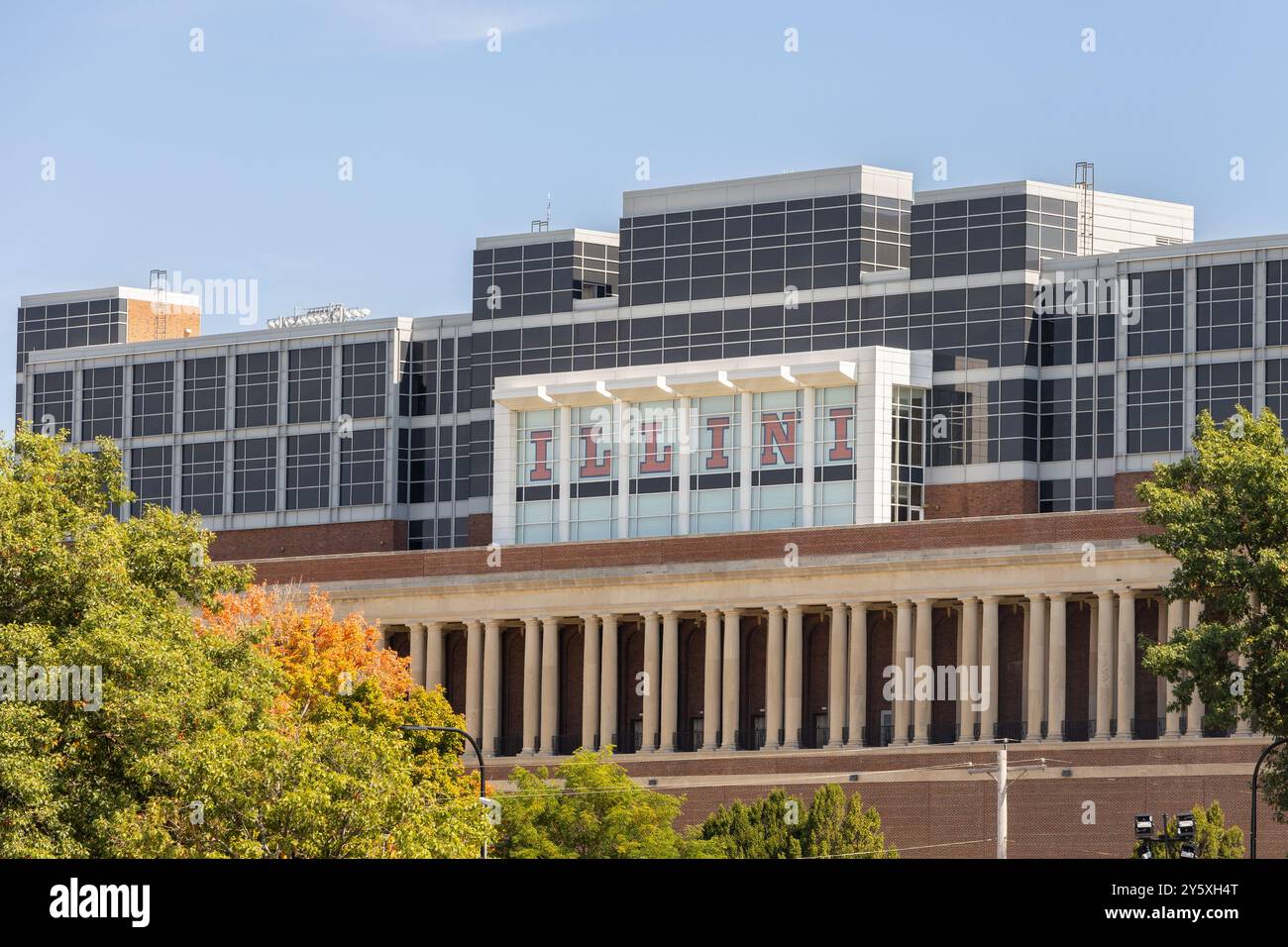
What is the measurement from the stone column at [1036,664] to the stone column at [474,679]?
27.2 m

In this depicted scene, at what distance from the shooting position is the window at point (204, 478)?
133 metres

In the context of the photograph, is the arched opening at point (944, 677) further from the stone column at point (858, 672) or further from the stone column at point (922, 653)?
the stone column at point (858, 672)

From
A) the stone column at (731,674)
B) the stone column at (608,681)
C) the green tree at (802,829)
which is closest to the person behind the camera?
the green tree at (802,829)

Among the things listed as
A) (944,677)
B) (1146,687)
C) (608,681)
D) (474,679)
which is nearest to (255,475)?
(474,679)

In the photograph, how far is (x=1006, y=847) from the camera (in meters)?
94.3

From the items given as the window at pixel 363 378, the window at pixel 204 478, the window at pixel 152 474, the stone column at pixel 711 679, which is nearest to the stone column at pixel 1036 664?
the stone column at pixel 711 679

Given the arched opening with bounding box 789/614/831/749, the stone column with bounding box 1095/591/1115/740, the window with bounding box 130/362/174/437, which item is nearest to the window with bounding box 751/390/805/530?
the arched opening with bounding box 789/614/831/749

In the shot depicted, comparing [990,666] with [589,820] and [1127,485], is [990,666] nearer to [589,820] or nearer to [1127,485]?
[1127,485]

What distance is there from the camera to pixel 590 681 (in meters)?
111

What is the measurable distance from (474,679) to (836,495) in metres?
19.2

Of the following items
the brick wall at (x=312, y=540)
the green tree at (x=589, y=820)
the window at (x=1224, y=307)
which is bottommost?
the green tree at (x=589, y=820)

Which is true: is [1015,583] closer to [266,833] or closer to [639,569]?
[639,569]

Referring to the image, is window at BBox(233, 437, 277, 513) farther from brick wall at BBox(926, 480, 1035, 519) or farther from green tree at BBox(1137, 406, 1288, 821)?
green tree at BBox(1137, 406, 1288, 821)

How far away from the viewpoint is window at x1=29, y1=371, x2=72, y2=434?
5487 inches
